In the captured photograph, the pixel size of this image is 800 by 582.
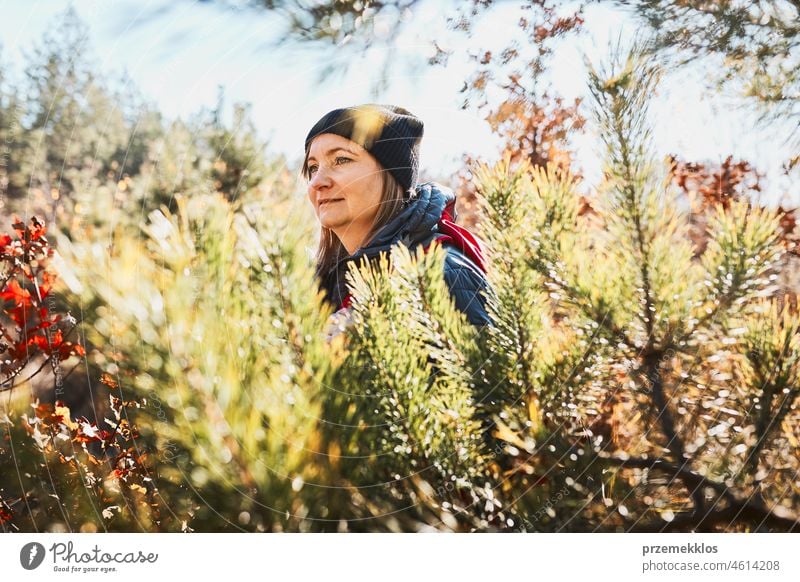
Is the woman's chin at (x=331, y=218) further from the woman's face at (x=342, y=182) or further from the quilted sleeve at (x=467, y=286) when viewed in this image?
the quilted sleeve at (x=467, y=286)

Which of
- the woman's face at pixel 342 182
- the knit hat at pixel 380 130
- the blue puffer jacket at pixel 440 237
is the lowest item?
the blue puffer jacket at pixel 440 237

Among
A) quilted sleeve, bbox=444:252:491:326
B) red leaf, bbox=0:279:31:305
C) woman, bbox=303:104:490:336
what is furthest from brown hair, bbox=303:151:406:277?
red leaf, bbox=0:279:31:305

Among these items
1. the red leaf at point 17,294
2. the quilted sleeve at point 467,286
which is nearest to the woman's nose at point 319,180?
the quilted sleeve at point 467,286

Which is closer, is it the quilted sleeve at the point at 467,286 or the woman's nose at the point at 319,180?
the quilted sleeve at the point at 467,286

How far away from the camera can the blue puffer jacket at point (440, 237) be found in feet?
1.65

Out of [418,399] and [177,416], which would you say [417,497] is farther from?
[177,416]

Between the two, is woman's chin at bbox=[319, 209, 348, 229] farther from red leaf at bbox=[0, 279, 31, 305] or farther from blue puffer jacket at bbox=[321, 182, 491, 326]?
red leaf at bbox=[0, 279, 31, 305]

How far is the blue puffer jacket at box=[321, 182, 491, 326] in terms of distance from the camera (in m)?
0.50

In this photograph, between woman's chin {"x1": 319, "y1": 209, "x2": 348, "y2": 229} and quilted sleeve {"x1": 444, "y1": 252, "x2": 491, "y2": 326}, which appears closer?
quilted sleeve {"x1": 444, "y1": 252, "x2": 491, "y2": 326}

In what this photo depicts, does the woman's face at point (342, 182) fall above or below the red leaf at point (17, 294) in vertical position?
above

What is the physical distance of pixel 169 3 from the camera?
494 mm

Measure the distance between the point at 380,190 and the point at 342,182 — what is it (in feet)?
0.13

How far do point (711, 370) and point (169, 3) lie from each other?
50cm

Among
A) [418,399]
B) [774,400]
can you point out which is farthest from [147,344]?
[774,400]
